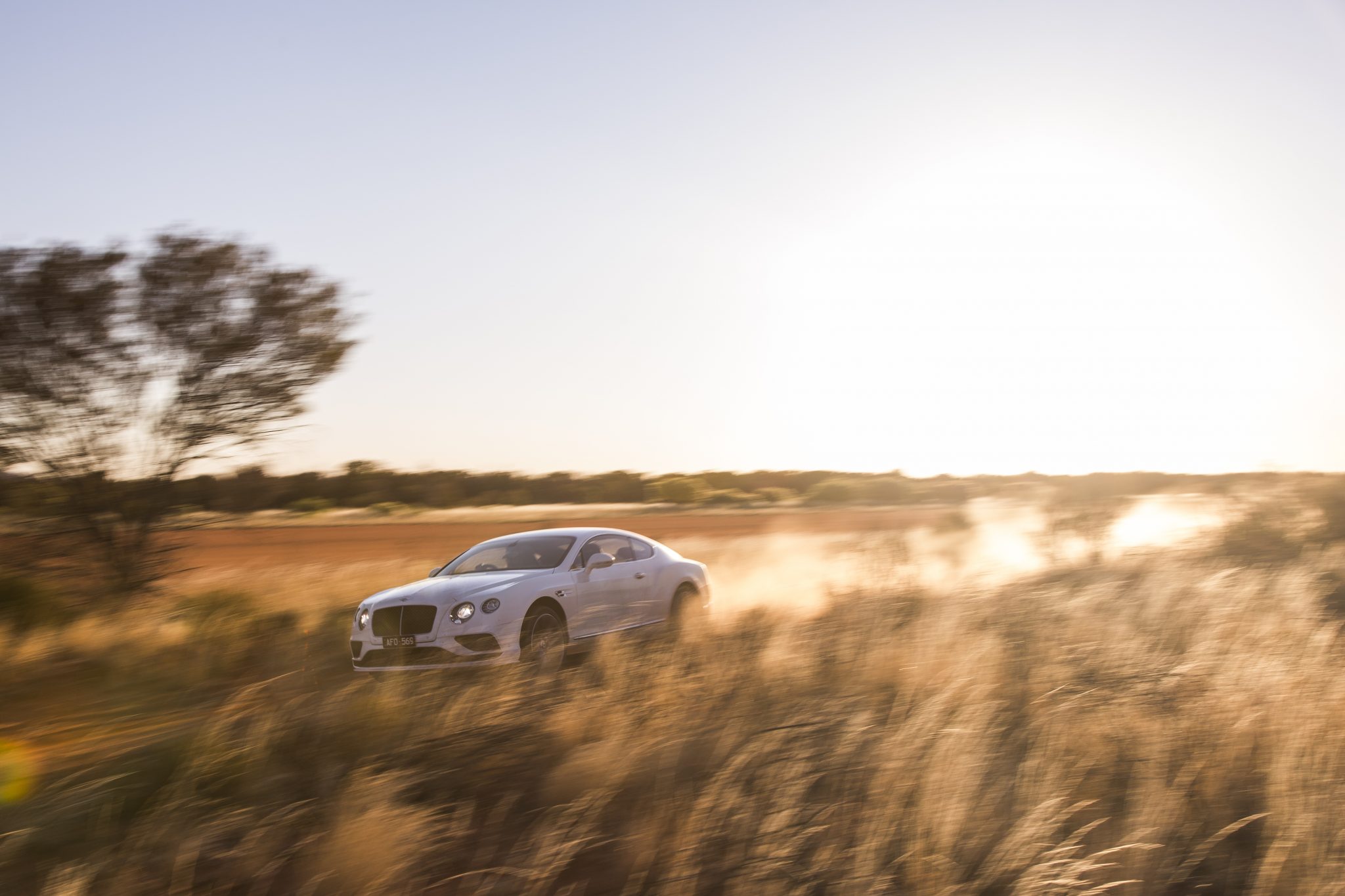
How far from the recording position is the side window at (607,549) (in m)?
10.6

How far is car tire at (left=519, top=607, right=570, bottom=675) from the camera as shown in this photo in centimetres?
913

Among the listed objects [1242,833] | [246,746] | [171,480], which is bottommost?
[1242,833]

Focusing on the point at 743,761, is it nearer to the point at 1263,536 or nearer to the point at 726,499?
the point at 1263,536

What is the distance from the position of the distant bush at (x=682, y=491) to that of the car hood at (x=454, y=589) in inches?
1775

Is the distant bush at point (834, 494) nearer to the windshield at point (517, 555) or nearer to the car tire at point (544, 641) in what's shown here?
the windshield at point (517, 555)

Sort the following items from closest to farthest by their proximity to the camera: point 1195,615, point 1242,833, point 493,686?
point 1242,833, point 493,686, point 1195,615

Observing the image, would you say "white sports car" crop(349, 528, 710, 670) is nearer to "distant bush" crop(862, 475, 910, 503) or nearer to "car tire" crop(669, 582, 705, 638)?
"car tire" crop(669, 582, 705, 638)

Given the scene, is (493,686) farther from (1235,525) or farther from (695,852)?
(1235,525)

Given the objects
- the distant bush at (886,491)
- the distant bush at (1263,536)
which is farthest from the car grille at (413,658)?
the distant bush at (886,491)

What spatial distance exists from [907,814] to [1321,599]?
30.6 feet

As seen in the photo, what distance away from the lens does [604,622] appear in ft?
34.5

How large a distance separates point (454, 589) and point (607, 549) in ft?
6.86

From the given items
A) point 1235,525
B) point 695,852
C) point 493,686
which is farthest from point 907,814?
point 1235,525

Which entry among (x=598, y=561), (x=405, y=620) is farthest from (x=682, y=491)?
(x=405, y=620)
